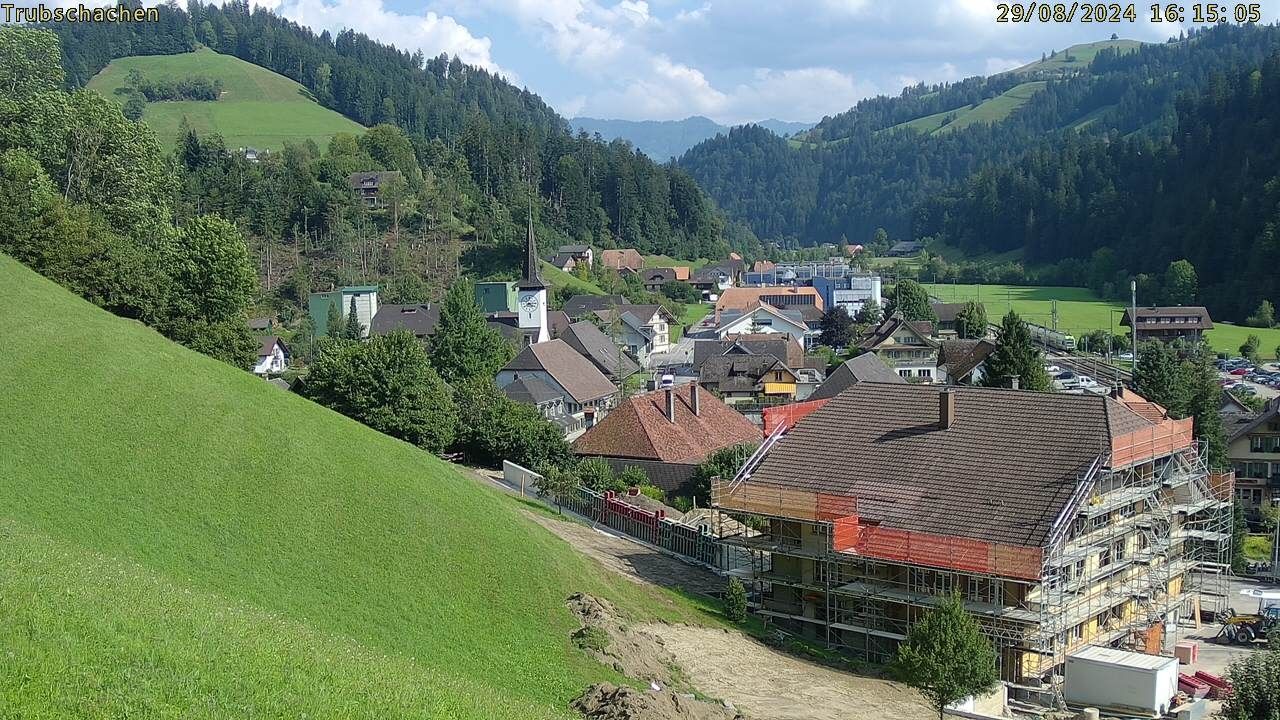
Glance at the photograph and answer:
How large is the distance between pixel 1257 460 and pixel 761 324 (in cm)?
4938

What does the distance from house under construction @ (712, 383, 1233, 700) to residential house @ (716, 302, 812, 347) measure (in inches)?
2548

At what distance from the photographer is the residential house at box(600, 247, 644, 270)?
5094 inches

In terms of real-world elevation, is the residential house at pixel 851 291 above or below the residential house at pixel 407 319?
above

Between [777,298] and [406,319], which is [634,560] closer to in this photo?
[406,319]

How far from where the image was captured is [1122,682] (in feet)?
87.2

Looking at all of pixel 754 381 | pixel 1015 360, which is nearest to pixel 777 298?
pixel 754 381

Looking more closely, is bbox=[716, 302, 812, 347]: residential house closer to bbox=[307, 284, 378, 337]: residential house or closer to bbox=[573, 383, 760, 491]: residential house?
bbox=[307, 284, 378, 337]: residential house

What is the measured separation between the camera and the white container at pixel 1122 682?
26.2 meters

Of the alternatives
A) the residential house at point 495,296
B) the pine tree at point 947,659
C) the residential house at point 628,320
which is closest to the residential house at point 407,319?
the residential house at point 495,296

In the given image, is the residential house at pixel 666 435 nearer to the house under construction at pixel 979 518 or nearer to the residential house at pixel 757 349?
the house under construction at pixel 979 518

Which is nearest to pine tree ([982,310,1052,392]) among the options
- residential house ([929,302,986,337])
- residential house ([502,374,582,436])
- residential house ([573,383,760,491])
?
residential house ([573,383,760,491])

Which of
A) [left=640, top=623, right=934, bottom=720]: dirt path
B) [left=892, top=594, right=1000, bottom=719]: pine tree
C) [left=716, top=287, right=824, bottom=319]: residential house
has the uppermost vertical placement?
[left=716, top=287, right=824, bottom=319]: residential house

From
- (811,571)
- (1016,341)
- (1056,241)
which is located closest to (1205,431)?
(1016,341)

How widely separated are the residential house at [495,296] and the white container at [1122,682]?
227ft
